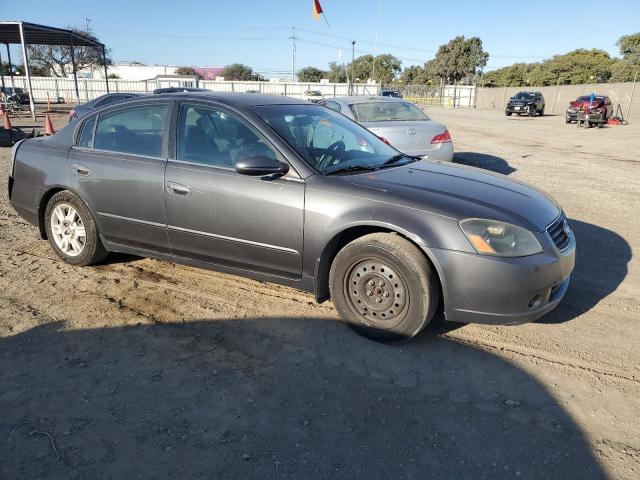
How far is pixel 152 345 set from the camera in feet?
11.2

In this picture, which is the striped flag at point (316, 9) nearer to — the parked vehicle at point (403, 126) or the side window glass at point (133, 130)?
the parked vehicle at point (403, 126)

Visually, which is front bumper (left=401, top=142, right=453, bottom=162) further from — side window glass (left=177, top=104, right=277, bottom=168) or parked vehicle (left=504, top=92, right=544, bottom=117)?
parked vehicle (left=504, top=92, right=544, bottom=117)

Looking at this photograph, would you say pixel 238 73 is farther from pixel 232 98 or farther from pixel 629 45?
pixel 232 98

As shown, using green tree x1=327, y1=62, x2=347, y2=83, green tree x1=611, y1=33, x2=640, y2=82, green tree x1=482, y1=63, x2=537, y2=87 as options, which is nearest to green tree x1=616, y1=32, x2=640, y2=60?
green tree x1=611, y1=33, x2=640, y2=82

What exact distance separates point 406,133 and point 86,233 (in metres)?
6.11

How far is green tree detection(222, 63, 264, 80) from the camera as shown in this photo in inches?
3464

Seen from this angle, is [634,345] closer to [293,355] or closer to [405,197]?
[405,197]

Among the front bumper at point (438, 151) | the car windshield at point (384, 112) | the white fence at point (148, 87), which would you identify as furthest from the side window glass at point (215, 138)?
the white fence at point (148, 87)

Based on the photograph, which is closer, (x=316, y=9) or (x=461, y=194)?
(x=461, y=194)

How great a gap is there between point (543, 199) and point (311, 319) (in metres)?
2.02

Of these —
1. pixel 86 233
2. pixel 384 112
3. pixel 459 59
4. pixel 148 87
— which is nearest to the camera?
pixel 86 233

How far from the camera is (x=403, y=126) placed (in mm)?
9133

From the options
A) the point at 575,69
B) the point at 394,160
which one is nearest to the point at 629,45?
the point at 575,69

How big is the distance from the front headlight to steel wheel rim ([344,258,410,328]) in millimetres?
532
